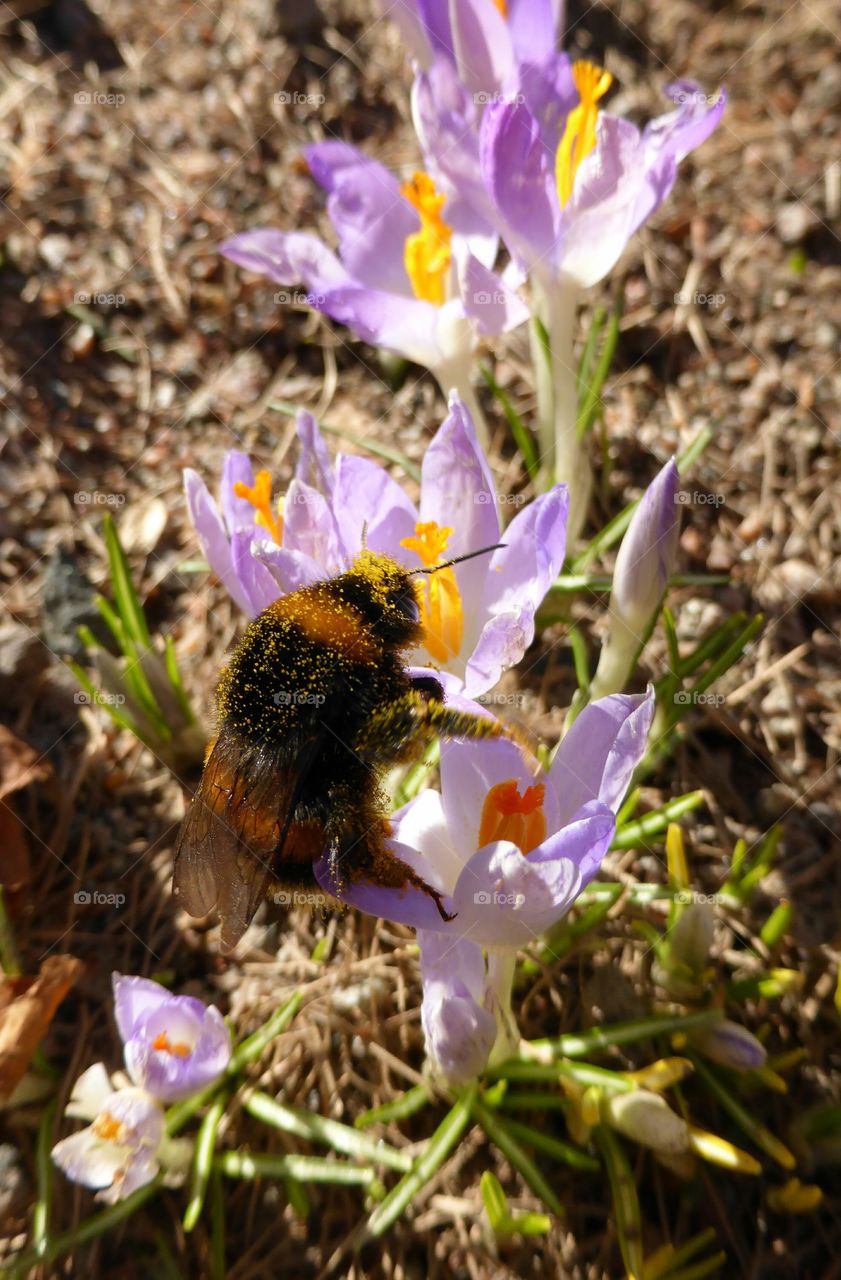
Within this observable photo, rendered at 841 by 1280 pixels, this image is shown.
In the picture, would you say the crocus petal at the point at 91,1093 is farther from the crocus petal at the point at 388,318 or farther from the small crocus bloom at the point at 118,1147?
the crocus petal at the point at 388,318

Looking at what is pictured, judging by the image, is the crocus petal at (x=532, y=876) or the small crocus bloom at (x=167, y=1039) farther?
the small crocus bloom at (x=167, y=1039)

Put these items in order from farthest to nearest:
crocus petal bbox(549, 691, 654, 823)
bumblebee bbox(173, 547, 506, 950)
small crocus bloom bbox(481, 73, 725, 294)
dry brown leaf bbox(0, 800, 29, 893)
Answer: dry brown leaf bbox(0, 800, 29, 893)
small crocus bloom bbox(481, 73, 725, 294)
crocus petal bbox(549, 691, 654, 823)
bumblebee bbox(173, 547, 506, 950)

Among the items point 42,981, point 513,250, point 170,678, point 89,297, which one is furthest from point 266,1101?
point 89,297

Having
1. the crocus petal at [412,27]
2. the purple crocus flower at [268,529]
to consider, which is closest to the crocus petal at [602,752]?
the purple crocus flower at [268,529]

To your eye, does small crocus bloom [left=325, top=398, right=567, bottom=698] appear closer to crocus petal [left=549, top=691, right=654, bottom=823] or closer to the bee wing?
crocus petal [left=549, top=691, right=654, bottom=823]

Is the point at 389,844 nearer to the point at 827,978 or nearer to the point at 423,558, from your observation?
the point at 423,558

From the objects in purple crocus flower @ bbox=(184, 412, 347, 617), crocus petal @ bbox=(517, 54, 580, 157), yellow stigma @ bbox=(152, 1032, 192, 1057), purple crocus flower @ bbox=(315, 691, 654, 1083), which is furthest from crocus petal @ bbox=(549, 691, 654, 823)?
crocus petal @ bbox=(517, 54, 580, 157)
